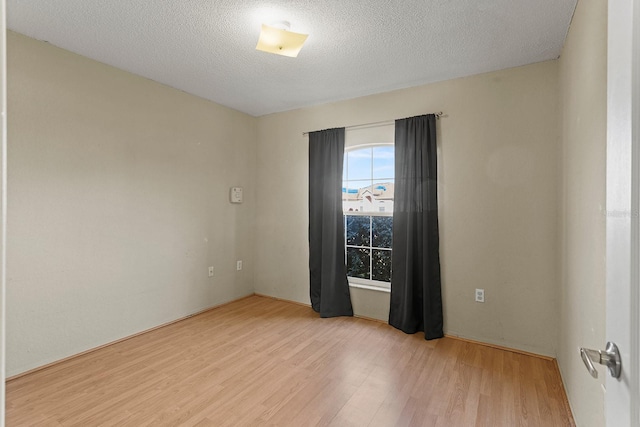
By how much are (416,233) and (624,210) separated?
254 centimetres

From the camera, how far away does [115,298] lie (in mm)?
2906

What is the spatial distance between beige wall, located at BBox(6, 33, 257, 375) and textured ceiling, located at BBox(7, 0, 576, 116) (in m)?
0.34

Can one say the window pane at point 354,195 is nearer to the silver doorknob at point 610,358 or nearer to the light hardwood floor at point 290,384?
the light hardwood floor at point 290,384

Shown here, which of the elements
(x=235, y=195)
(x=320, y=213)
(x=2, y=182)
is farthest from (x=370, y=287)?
(x=2, y=182)

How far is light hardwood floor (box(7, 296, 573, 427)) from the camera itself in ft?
6.23

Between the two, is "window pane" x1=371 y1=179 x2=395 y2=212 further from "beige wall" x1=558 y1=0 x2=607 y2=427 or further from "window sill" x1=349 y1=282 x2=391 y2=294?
"beige wall" x1=558 y1=0 x2=607 y2=427

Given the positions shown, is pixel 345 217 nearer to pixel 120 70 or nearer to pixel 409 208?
pixel 409 208

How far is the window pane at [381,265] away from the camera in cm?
356

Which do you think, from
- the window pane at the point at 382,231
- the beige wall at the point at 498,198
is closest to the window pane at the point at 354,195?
the window pane at the point at 382,231

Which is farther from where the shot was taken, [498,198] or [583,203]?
[498,198]

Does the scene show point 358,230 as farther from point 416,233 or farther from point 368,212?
point 416,233

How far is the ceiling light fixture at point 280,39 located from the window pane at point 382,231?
2005 millimetres

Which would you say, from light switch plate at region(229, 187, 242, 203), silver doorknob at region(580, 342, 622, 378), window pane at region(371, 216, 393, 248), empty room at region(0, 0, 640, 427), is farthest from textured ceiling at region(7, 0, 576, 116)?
silver doorknob at region(580, 342, 622, 378)

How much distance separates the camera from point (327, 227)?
12.1 ft
